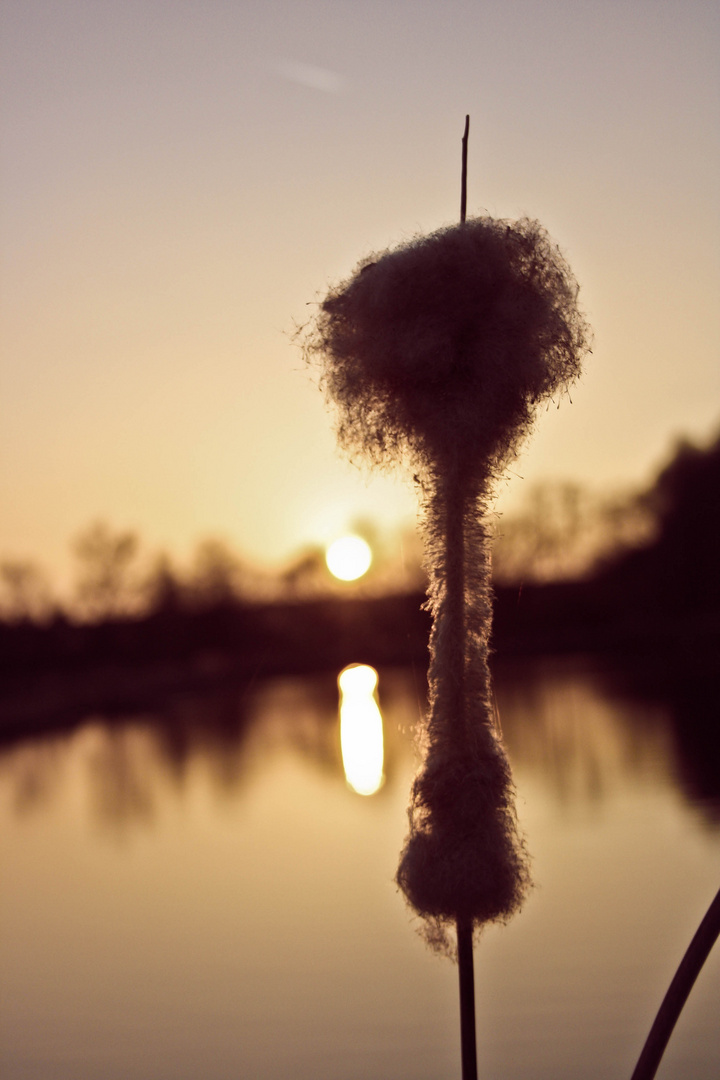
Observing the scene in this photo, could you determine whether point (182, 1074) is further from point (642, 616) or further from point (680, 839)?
point (642, 616)

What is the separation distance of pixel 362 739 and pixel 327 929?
893 cm

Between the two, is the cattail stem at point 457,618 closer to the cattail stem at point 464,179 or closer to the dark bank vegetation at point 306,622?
the cattail stem at point 464,179

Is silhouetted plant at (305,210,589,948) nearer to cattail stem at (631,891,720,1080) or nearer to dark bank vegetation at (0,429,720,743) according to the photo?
cattail stem at (631,891,720,1080)

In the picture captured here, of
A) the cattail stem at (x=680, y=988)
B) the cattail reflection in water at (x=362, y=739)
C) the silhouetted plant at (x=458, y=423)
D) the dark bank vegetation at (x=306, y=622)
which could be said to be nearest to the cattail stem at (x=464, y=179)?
the silhouetted plant at (x=458, y=423)

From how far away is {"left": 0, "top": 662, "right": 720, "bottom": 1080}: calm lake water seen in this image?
3723mm

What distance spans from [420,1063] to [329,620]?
18.4 meters

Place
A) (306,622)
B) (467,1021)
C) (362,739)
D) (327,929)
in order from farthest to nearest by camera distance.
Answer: (306,622) < (362,739) < (327,929) < (467,1021)

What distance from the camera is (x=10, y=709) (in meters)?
21.8

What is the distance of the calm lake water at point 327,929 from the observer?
3.72m

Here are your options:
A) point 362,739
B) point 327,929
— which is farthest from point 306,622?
point 327,929

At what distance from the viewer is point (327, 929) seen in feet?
17.3

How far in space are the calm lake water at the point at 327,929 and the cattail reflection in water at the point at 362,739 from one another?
263 millimetres

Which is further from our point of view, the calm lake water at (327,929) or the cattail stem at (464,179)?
the calm lake water at (327,929)

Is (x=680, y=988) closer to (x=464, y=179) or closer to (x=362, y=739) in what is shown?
(x=464, y=179)
